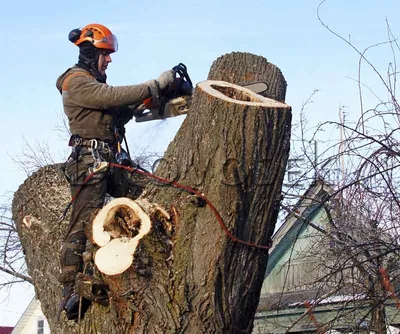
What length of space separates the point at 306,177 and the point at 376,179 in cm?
49

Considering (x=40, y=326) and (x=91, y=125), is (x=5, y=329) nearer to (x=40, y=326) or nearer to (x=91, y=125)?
(x=40, y=326)

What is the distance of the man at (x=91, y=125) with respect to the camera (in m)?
5.34

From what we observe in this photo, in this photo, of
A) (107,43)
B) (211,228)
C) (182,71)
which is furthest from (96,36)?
(211,228)

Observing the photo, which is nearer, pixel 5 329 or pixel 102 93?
pixel 102 93

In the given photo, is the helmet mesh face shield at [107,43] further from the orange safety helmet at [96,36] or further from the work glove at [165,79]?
the work glove at [165,79]

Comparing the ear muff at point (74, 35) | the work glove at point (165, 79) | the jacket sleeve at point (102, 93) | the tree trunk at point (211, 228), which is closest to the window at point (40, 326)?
the ear muff at point (74, 35)

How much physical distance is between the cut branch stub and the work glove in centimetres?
109

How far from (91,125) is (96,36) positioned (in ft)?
2.10

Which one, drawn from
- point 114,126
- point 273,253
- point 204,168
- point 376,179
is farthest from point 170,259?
point 273,253

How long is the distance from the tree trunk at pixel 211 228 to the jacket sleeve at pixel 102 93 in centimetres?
62

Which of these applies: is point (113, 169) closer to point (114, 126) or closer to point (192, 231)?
point (114, 126)

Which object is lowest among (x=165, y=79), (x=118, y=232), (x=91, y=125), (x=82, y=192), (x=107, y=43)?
(x=118, y=232)

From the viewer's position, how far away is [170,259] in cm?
464

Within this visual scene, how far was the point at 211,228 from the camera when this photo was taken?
4625 millimetres
